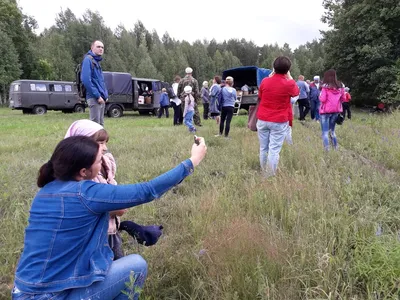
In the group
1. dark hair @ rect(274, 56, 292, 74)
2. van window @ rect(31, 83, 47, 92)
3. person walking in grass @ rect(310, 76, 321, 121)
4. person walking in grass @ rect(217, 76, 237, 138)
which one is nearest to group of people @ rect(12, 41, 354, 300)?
dark hair @ rect(274, 56, 292, 74)

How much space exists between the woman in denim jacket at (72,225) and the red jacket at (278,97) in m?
2.92

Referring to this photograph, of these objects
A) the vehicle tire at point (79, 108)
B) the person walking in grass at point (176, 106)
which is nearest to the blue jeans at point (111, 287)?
the person walking in grass at point (176, 106)

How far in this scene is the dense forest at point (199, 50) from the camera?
21828 millimetres

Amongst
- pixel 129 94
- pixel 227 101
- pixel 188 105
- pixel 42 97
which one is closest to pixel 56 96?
pixel 42 97

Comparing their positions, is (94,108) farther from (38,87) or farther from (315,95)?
(38,87)

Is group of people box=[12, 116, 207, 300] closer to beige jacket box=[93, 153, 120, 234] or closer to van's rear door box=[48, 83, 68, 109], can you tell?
beige jacket box=[93, 153, 120, 234]

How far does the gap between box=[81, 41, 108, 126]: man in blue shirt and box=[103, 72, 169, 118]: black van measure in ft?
40.1

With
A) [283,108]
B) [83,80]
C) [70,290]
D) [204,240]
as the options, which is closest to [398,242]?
[204,240]

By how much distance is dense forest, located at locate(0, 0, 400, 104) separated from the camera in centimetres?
2183

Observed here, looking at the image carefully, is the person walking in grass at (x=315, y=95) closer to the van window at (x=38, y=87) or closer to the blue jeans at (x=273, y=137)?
the blue jeans at (x=273, y=137)

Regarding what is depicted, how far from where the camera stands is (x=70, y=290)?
154cm

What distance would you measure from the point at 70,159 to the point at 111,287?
0.71 m

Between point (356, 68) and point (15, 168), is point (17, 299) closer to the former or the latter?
point (15, 168)

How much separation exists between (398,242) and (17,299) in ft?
7.36
